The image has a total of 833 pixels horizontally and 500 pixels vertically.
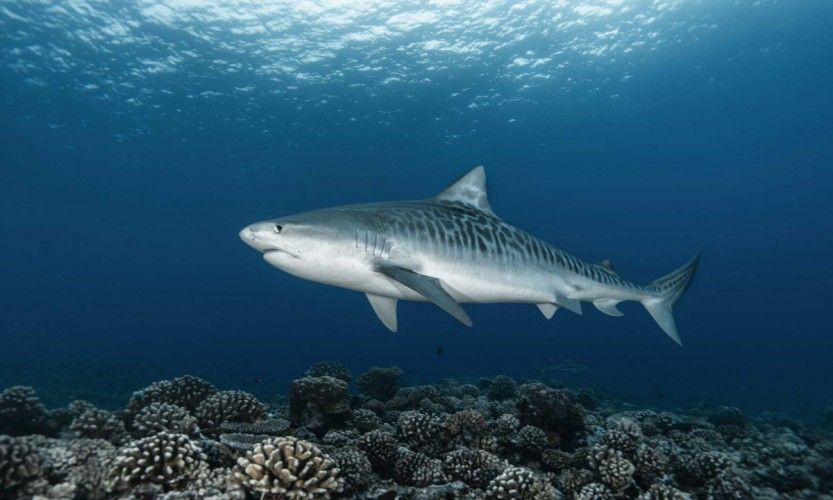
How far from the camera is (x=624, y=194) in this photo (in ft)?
320

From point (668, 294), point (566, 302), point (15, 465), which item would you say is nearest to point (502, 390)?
point (566, 302)

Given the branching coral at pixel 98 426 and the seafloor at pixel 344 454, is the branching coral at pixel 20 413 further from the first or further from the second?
the branching coral at pixel 98 426

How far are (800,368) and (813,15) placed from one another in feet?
442

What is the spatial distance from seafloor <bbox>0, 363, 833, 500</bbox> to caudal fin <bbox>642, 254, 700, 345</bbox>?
2.38 meters

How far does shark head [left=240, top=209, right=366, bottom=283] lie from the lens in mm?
5223

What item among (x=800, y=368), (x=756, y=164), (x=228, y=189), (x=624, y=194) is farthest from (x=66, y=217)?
(x=800, y=368)

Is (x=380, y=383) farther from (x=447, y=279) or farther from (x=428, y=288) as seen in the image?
(x=428, y=288)

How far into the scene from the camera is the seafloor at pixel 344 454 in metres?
3.28

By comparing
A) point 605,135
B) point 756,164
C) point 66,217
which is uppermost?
point 756,164

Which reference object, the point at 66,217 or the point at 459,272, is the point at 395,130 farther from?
the point at 66,217

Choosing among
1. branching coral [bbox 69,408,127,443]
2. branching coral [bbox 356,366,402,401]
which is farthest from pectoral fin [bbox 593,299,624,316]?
branching coral [bbox 69,408,127,443]

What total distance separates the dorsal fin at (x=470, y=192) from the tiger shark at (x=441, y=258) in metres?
0.02

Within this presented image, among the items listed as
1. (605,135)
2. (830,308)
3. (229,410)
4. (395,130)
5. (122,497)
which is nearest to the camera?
(122,497)

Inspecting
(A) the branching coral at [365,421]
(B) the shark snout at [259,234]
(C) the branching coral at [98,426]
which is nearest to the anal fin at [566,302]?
(A) the branching coral at [365,421]
